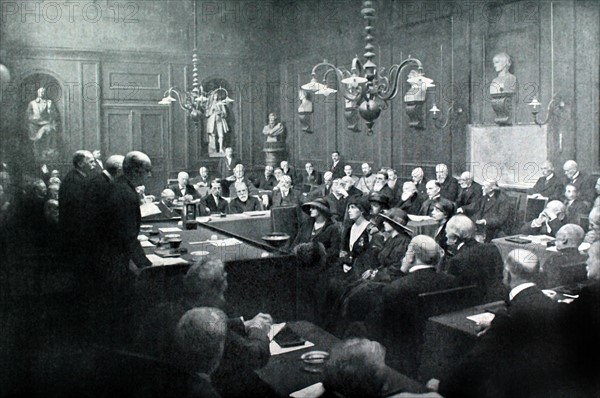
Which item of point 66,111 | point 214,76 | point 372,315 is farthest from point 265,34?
point 372,315

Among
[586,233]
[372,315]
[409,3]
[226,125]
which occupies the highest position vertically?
[409,3]

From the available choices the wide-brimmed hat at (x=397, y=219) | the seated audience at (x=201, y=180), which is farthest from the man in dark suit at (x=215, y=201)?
the wide-brimmed hat at (x=397, y=219)

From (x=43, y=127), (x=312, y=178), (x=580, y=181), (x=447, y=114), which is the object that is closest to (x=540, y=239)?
(x=580, y=181)

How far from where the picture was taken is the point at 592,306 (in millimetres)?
3115

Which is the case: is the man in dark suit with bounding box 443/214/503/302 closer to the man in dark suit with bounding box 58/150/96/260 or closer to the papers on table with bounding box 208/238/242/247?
the papers on table with bounding box 208/238/242/247

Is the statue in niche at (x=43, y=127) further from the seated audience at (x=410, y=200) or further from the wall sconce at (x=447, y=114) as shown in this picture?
the wall sconce at (x=447, y=114)

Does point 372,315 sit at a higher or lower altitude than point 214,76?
lower

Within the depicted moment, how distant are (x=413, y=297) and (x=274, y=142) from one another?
Result: 1.27 metres

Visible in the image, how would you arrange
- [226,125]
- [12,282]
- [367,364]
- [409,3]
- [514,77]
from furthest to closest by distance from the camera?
[409,3], [514,77], [226,125], [12,282], [367,364]

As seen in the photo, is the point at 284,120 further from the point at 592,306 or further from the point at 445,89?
the point at 445,89

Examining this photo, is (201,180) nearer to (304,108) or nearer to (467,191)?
(304,108)

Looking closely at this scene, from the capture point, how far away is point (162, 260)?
3.18 meters

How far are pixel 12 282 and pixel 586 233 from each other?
323cm

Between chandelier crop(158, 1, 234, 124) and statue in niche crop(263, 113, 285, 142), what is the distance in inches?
9.9
